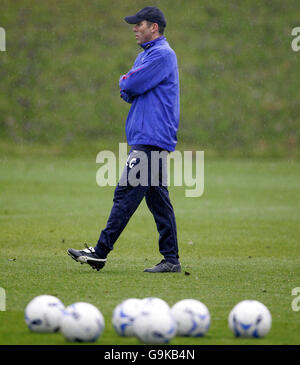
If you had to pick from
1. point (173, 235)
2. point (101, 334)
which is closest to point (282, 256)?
point (173, 235)

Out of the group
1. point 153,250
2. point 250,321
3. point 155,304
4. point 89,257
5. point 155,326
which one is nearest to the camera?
point 155,326

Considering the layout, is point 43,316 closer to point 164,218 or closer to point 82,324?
point 82,324

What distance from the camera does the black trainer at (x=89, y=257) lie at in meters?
8.25

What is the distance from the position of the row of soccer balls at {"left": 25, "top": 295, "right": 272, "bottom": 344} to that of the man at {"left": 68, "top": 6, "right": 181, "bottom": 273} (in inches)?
105

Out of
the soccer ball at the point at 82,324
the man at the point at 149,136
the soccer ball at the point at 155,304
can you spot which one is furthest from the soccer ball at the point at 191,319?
the man at the point at 149,136

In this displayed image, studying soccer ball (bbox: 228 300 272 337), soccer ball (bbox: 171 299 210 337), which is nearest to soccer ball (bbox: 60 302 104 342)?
soccer ball (bbox: 171 299 210 337)

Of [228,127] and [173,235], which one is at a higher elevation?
[228,127]

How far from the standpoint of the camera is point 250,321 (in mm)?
5469

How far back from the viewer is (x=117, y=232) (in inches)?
328

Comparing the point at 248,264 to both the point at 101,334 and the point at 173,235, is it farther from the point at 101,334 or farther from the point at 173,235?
the point at 101,334

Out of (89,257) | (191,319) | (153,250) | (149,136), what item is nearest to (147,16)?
(149,136)

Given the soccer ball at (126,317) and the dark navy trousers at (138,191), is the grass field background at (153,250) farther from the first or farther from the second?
the dark navy trousers at (138,191)

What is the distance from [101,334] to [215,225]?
840cm

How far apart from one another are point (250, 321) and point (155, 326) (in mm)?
723
